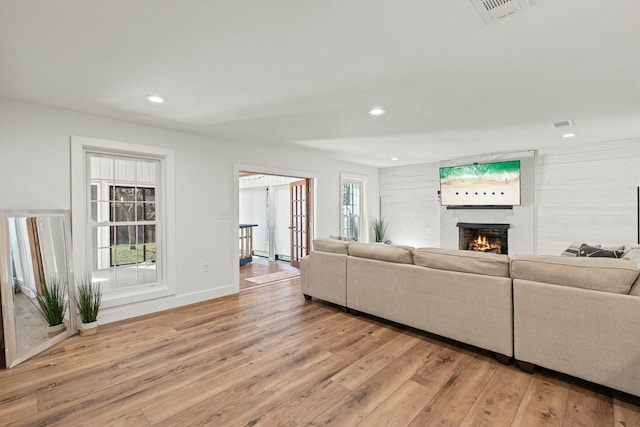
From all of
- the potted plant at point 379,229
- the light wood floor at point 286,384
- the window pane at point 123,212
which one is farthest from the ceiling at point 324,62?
the potted plant at point 379,229

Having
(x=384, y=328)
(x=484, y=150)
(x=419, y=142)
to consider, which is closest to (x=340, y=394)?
(x=384, y=328)

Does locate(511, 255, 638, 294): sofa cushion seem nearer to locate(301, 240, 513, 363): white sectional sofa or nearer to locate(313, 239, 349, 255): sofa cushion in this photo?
locate(301, 240, 513, 363): white sectional sofa

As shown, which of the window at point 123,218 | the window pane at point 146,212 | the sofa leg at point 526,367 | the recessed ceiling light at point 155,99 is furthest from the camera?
the window pane at point 146,212

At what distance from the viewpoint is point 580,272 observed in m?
2.13

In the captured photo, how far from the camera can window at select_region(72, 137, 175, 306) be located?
10.8 feet

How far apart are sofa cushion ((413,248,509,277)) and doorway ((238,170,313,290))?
10.2 ft

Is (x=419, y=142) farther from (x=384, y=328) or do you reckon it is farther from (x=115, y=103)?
(x=115, y=103)

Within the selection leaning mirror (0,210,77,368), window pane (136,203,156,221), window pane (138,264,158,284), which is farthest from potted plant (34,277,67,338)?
window pane (136,203,156,221)

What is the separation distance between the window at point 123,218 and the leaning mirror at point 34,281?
184 mm

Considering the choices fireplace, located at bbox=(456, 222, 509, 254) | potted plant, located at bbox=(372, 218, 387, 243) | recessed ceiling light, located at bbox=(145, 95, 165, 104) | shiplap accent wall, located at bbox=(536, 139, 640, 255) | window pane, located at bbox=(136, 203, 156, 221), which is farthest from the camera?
potted plant, located at bbox=(372, 218, 387, 243)

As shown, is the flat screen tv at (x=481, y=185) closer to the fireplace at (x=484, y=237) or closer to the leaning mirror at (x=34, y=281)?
the fireplace at (x=484, y=237)

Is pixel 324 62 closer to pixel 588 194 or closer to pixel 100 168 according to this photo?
pixel 100 168

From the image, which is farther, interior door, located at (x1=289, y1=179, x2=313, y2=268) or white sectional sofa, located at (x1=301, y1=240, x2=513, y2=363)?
interior door, located at (x1=289, y1=179, x2=313, y2=268)

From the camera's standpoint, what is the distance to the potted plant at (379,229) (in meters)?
7.24
